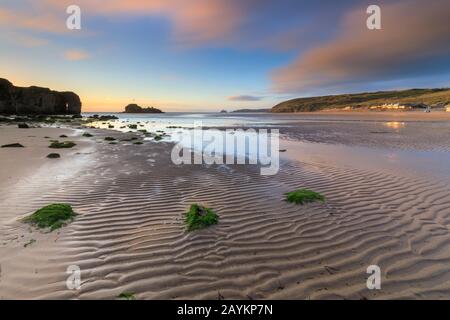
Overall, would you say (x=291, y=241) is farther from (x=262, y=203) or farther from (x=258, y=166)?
(x=258, y=166)

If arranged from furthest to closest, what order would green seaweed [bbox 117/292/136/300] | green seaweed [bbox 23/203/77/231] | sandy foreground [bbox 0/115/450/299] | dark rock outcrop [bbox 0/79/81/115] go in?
dark rock outcrop [bbox 0/79/81/115], green seaweed [bbox 23/203/77/231], sandy foreground [bbox 0/115/450/299], green seaweed [bbox 117/292/136/300]

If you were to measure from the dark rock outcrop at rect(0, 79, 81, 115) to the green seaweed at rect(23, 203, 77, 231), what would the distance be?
74708 millimetres

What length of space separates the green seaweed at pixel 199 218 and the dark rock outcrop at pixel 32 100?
76.8 meters

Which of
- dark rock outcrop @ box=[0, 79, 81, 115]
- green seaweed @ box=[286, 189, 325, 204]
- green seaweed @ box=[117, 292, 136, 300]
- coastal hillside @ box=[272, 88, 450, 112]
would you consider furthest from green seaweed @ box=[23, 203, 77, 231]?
coastal hillside @ box=[272, 88, 450, 112]

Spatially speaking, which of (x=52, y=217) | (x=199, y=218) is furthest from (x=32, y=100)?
(x=199, y=218)

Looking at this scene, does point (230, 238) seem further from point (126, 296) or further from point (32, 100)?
point (32, 100)

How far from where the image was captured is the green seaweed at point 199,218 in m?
5.48

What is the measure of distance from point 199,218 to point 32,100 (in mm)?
83530

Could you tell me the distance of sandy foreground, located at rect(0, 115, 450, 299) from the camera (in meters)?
3.68

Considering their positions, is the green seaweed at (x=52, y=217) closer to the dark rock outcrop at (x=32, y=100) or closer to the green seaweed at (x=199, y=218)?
the green seaweed at (x=199, y=218)

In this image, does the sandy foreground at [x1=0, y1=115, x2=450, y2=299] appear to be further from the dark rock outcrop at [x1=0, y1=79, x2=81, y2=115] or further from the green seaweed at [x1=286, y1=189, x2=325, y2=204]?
the dark rock outcrop at [x1=0, y1=79, x2=81, y2=115]

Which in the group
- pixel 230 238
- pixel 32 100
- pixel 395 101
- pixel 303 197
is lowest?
pixel 230 238

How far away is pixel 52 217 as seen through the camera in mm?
5629

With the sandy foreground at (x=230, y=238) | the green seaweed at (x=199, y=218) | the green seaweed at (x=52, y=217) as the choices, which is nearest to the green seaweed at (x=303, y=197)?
the sandy foreground at (x=230, y=238)
